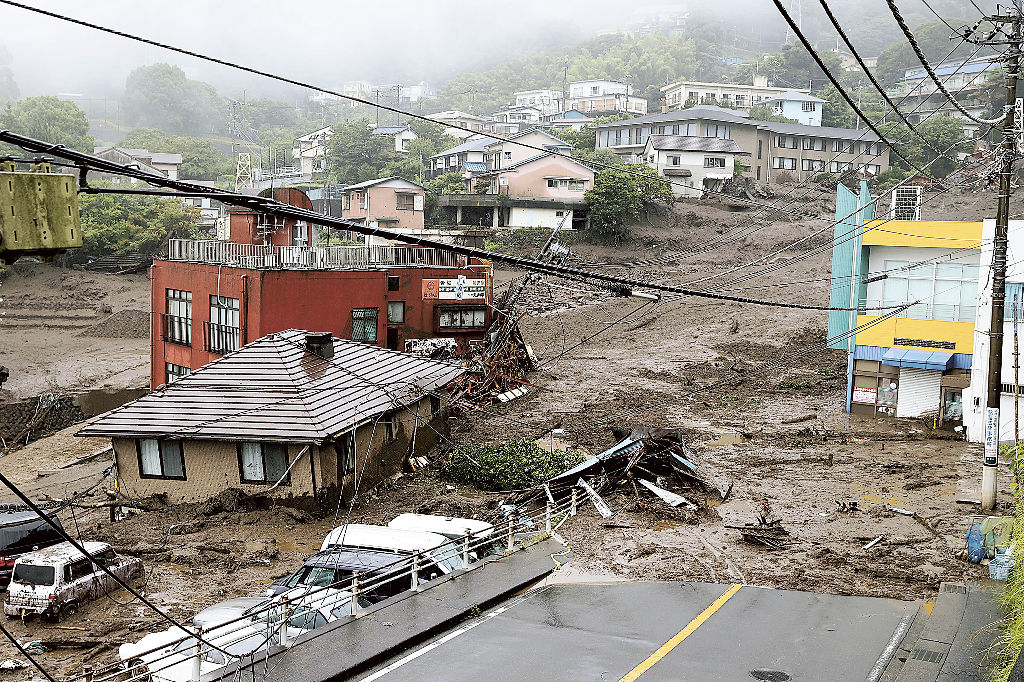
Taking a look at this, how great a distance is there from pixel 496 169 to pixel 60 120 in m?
55.2

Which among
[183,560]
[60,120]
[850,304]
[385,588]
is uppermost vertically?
[60,120]

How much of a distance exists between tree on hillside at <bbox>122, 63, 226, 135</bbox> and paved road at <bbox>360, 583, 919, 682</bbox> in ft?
548

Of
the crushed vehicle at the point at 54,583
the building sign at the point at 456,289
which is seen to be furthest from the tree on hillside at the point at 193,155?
the crushed vehicle at the point at 54,583

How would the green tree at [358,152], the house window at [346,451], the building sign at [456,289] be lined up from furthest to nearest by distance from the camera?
the green tree at [358,152] → the building sign at [456,289] → the house window at [346,451]

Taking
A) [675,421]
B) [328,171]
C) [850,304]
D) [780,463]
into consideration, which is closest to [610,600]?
[780,463]

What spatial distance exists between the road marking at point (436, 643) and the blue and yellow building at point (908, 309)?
2227cm

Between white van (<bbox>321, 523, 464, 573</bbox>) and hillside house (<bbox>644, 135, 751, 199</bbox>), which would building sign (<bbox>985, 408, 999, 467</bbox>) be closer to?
white van (<bbox>321, 523, 464, 573</bbox>)

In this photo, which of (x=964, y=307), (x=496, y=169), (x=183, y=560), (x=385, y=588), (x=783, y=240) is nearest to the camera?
(x=385, y=588)

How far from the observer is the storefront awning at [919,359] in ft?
111

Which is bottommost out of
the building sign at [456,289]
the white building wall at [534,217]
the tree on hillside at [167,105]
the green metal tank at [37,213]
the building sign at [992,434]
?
the building sign at [992,434]

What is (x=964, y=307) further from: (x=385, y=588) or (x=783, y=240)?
(x=783, y=240)

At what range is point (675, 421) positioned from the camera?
36500mm

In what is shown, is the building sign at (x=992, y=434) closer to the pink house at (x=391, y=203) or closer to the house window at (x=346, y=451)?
the house window at (x=346, y=451)

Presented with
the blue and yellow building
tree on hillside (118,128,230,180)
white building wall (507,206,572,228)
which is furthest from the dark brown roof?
tree on hillside (118,128,230,180)
